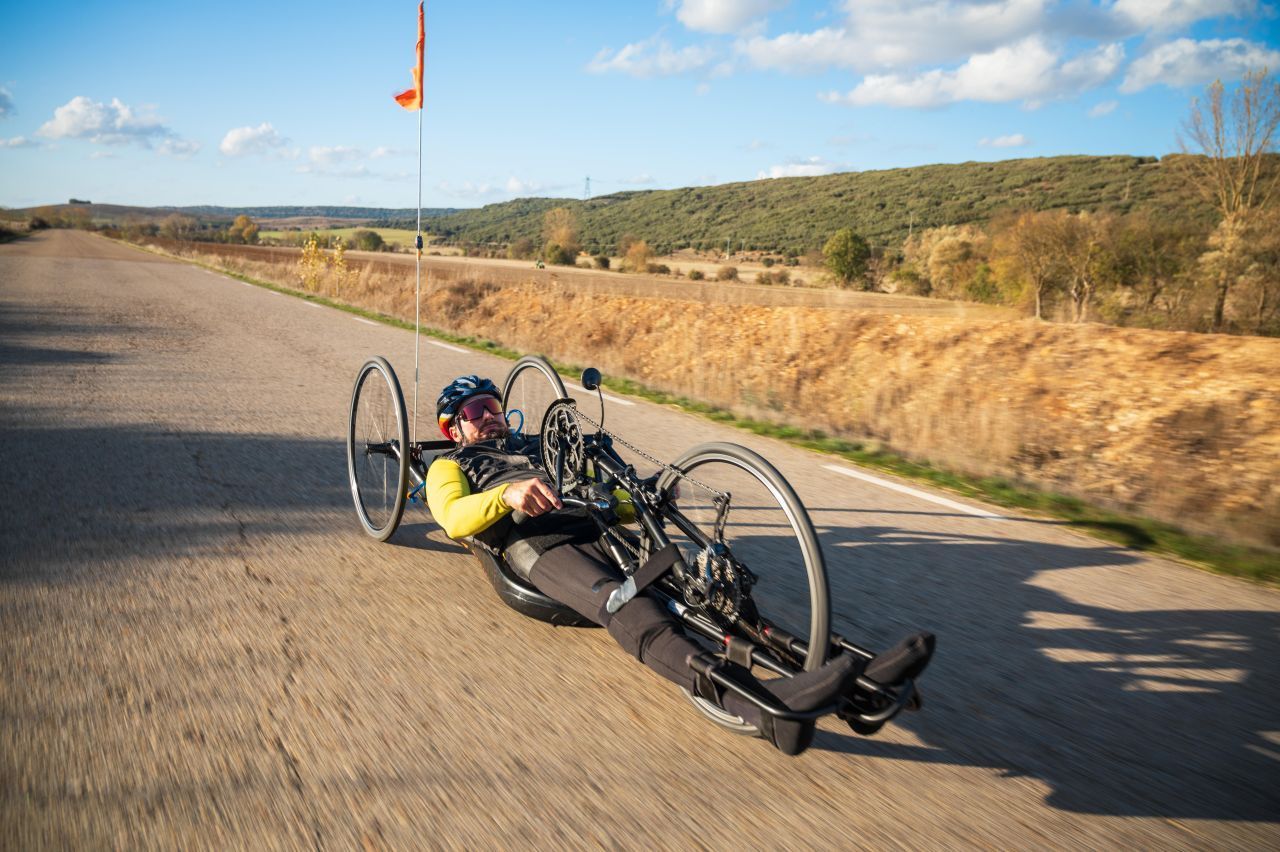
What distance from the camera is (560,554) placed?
3100 mm

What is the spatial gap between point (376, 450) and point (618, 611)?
7.75ft

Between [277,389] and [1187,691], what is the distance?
339 inches

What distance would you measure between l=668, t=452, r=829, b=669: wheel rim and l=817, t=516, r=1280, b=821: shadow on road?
0.72 ft

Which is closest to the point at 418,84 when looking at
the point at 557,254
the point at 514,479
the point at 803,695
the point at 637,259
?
the point at 514,479

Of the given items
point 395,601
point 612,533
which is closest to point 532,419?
point 395,601

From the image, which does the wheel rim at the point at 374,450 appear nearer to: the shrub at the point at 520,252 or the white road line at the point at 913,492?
the white road line at the point at 913,492

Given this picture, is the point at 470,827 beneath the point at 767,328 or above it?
beneath

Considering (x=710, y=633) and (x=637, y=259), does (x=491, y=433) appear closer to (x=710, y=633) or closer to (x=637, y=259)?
(x=710, y=633)

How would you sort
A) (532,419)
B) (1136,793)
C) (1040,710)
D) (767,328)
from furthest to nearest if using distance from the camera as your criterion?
(767,328), (532,419), (1040,710), (1136,793)

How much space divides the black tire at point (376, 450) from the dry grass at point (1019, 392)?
4.77 m

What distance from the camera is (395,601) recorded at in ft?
11.6

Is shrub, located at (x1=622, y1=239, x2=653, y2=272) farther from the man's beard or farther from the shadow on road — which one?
the shadow on road

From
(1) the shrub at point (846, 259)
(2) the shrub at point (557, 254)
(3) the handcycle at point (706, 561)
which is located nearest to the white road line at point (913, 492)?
(3) the handcycle at point (706, 561)

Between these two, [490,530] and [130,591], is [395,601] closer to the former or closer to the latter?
[490,530]
